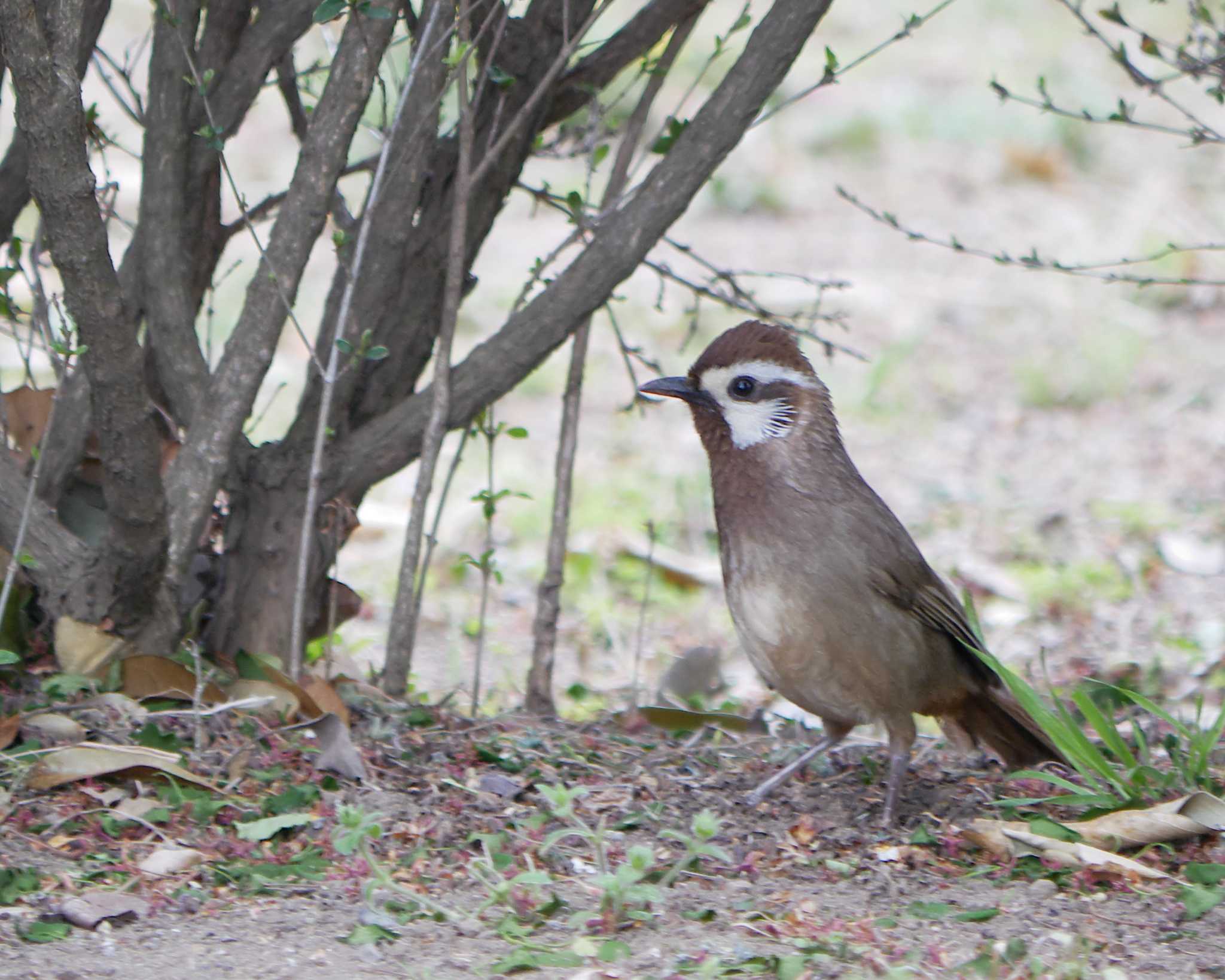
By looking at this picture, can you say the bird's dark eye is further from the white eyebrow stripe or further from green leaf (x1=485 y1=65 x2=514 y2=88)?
green leaf (x1=485 y1=65 x2=514 y2=88)

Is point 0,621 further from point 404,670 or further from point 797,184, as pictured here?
point 797,184

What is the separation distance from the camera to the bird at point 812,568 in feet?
12.2

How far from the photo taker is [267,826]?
331cm

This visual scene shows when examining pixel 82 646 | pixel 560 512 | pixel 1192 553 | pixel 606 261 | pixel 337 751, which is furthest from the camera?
pixel 1192 553

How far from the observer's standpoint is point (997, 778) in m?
→ 4.02

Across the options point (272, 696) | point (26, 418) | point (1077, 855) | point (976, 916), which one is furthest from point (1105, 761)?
point (26, 418)

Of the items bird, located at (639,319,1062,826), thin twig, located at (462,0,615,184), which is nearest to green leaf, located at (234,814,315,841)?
bird, located at (639,319,1062,826)

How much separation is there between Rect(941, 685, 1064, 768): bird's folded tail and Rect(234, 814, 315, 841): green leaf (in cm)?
177

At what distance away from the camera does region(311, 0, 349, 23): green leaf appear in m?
3.22

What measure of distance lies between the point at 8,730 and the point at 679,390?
1792mm

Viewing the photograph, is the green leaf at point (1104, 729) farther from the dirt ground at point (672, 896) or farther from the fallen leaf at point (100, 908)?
the fallen leaf at point (100, 908)

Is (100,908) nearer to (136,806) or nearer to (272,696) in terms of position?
(136,806)

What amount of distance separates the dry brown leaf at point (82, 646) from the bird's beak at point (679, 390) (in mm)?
1481

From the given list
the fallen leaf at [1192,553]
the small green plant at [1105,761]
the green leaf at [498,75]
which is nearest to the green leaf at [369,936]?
the small green plant at [1105,761]
